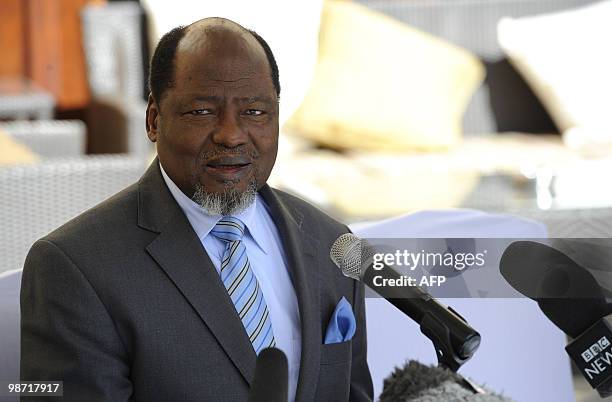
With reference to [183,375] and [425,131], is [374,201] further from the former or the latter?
[183,375]

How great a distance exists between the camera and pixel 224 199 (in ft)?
3.92

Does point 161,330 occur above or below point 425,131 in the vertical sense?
below

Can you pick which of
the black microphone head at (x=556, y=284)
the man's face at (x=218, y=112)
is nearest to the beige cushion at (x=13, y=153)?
the man's face at (x=218, y=112)

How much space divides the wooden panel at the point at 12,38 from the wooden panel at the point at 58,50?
31 mm

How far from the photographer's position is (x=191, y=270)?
119 cm

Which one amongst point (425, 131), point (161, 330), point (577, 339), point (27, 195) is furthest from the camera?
point (425, 131)

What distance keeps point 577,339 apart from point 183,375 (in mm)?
432

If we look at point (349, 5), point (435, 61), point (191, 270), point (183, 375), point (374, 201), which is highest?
point (349, 5)

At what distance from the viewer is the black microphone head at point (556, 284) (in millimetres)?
1026

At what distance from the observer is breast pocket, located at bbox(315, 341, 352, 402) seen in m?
1.25

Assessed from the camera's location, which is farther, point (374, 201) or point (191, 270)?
point (374, 201)

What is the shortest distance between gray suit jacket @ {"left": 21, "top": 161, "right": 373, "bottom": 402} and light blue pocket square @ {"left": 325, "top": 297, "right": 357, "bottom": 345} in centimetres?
2

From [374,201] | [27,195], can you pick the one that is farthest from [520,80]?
[27,195]
